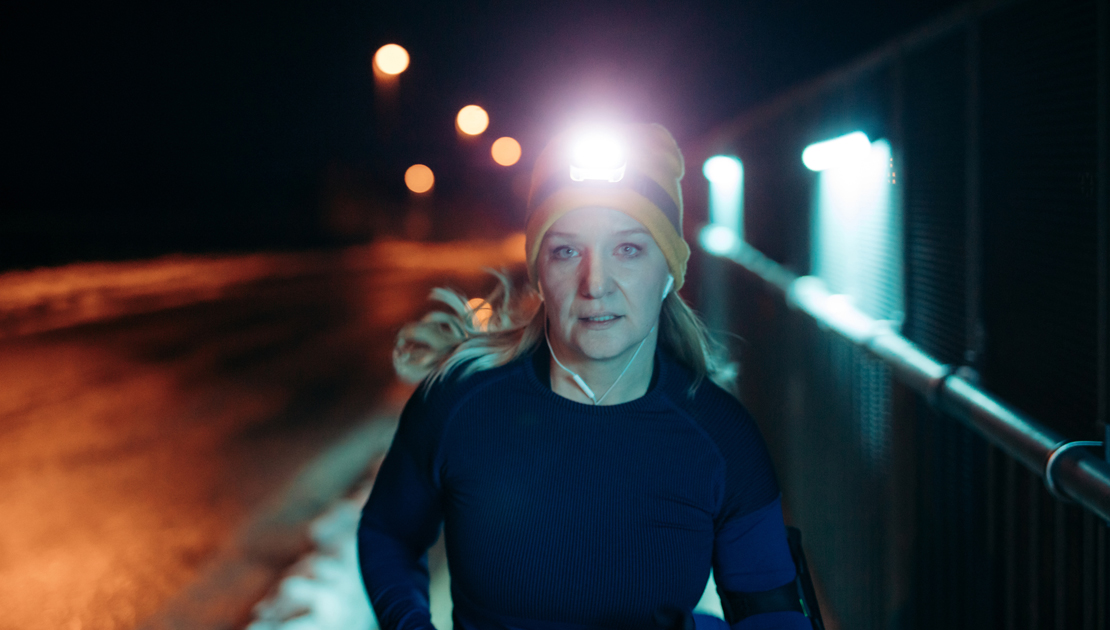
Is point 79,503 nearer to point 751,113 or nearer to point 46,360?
point 751,113

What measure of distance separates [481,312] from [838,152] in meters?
2.00

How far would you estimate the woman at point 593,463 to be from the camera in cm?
211

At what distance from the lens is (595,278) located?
2.15 meters

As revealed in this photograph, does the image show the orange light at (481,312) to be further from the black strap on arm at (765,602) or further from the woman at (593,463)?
the black strap on arm at (765,602)

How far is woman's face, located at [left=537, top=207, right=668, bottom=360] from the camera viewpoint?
2.17 metres

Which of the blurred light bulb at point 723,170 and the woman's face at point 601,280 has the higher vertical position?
the woman's face at point 601,280

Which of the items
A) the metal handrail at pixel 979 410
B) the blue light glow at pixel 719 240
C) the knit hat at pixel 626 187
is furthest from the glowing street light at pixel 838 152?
the blue light glow at pixel 719 240

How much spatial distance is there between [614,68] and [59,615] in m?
8.07

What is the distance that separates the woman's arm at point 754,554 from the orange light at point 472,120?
15.1 m

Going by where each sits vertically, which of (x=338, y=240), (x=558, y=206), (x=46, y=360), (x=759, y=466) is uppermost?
(x=558, y=206)

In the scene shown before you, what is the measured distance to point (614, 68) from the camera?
10.8 m

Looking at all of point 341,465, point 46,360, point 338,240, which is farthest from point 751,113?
point 338,240

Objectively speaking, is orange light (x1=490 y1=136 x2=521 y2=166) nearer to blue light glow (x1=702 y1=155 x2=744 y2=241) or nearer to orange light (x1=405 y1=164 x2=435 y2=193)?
orange light (x1=405 y1=164 x2=435 y2=193)

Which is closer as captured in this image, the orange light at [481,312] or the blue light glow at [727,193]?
the orange light at [481,312]
